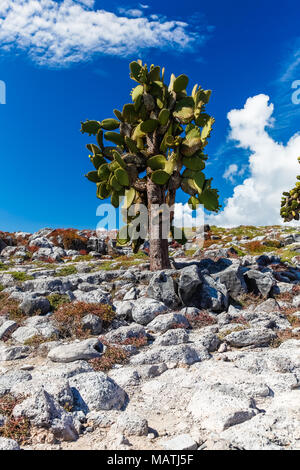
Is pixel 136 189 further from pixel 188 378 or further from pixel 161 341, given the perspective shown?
pixel 188 378

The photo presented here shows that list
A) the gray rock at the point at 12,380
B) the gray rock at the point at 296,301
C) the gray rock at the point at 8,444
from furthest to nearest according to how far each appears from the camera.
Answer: the gray rock at the point at 296,301
the gray rock at the point at 12,380
the gray rock at the point at 8,444

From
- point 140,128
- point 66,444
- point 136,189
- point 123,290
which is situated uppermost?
point 140,128

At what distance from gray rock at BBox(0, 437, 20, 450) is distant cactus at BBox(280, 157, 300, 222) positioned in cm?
1363

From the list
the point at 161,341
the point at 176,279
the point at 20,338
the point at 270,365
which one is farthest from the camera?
the point at 176,279

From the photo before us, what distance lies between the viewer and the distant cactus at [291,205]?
13921mm

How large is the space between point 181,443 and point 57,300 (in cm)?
768

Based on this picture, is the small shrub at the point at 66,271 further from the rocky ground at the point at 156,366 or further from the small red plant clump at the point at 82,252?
the small red plant clump at the point at 82,252

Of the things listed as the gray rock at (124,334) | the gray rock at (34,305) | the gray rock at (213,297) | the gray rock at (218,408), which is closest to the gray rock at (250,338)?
the gray rock at (124,334)

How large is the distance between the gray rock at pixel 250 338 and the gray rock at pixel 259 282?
410 centimetres

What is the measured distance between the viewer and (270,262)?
1562 cm

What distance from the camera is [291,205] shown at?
46.1 feet
